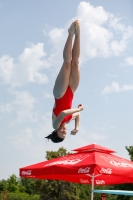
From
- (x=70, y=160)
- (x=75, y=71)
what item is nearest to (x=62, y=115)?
(x=75, y=71)

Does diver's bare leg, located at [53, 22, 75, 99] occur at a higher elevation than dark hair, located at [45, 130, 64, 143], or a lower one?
higher

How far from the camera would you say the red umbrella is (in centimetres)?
709

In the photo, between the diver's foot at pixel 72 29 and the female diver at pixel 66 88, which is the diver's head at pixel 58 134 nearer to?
the female diver at pixel 66 88

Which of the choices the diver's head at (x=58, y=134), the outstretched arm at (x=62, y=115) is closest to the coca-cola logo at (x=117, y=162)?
the diver's head at (x=58, y=134)

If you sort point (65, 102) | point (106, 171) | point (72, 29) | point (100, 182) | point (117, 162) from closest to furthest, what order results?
1. point (72, 29)
2. point (65, 102)
3. point (106, 171)
4. point (117, 162)
5. point (100, 182)

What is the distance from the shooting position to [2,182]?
Answer: 4856cm

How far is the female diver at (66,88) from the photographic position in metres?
4.88

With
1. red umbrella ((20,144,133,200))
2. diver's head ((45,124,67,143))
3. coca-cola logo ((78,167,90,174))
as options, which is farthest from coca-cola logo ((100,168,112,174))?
diver's head ((45,124,67,143))

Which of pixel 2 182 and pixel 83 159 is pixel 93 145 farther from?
pixel 2 182

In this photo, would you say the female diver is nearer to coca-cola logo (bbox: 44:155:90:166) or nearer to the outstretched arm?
the outstretched arm

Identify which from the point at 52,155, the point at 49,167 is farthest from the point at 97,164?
the point at 52,155

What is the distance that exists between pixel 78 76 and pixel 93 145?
369cm

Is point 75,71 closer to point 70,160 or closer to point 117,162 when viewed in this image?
point 70,160

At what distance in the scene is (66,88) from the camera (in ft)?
16.6
